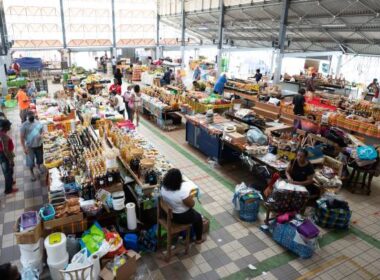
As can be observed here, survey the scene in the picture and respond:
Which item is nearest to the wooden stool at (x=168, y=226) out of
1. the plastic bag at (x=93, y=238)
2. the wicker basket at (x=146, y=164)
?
the wicker basket at (x=146, y=164)

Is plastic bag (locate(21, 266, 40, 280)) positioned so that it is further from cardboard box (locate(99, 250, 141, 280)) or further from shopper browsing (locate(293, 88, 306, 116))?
shopper browsing (locate(293, 88, 306, 116))

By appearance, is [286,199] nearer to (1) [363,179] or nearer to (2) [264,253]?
(2) [264,253]

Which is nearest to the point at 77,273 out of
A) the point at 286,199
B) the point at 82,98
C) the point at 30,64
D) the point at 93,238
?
the point at 93,238

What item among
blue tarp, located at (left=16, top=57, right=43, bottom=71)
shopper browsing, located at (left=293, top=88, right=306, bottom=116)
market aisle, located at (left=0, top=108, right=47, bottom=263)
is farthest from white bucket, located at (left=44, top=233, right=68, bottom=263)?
blue tarp, located at (left=16, top=57, right=43, bottom=71)

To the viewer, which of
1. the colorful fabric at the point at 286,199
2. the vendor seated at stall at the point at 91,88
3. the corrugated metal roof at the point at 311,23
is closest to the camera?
the colorful fabric at the point at 286,199

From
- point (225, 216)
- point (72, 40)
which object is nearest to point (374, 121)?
point (225, 216)

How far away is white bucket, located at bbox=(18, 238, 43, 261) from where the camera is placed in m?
4.29

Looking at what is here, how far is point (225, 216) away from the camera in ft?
21.0

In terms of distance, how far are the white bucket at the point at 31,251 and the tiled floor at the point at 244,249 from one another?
875 mm

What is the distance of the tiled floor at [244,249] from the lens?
16.1 ft

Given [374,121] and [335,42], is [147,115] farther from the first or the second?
[335,42]

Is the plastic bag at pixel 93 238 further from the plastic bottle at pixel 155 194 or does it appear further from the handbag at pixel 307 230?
the handbag at pixel 307 230

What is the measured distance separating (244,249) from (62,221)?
3.22m

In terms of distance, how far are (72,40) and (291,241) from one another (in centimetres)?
2615
